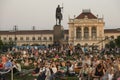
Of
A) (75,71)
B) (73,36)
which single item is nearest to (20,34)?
(73,36)

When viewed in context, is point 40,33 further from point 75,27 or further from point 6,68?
point 6,68

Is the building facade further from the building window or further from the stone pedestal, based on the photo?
the stone pedestal

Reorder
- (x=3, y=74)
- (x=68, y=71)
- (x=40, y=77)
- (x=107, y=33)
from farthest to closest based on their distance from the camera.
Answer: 1. (x=107, y=33)
2. (x=68, y=71)
3. (x=3, y=74)
4. (x=40, y=77)

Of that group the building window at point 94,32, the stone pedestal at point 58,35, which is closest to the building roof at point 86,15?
the building window at point 94,32

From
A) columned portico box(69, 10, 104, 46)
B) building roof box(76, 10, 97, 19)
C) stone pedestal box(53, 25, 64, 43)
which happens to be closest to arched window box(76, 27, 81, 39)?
columned portico box(69, 10, 104, 46)

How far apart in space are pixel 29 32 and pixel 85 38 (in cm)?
2286

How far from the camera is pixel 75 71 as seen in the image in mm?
18156

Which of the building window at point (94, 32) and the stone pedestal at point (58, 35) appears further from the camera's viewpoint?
the building window at point (94, 32)

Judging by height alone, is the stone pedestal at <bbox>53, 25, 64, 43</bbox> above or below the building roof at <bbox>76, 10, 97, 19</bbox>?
below

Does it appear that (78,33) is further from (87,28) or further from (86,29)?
(87,28)

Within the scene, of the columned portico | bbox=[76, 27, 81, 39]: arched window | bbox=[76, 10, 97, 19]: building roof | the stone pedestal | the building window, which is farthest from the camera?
bbox=[76, 10, 97, 19]: building roof

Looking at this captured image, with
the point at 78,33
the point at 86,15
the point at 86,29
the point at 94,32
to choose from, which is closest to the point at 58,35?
the point at 94,32

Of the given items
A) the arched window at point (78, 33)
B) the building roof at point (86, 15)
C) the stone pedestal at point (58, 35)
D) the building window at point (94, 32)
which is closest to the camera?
the stone pedestal at point (58, 35)

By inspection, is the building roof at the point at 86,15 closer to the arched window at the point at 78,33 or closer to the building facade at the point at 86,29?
the building facade at the point at 86,29
